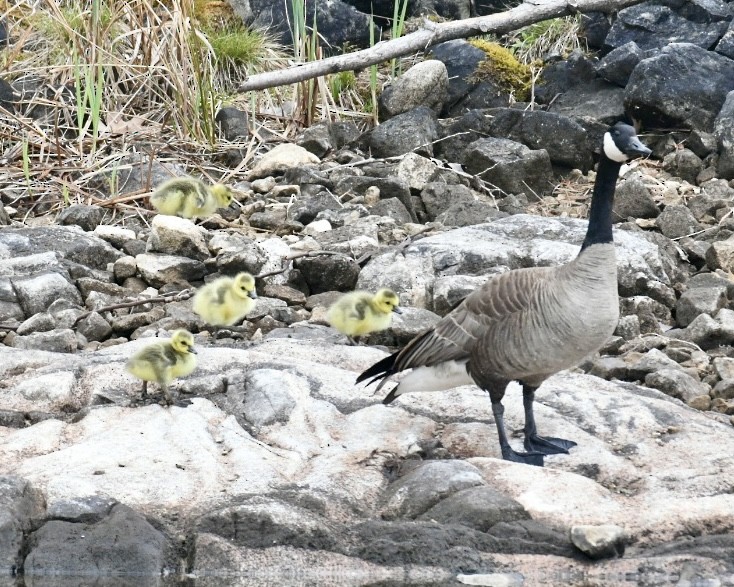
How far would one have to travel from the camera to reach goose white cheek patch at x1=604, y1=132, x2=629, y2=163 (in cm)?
590

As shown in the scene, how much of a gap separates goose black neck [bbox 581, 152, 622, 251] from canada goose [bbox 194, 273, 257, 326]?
7.35ft

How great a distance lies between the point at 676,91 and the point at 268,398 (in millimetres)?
7162

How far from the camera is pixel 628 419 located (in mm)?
5992

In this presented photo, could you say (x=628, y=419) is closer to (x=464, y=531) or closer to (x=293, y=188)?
(x=464, y=531)

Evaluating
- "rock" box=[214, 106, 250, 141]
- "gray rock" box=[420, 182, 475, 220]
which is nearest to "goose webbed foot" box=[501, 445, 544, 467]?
"gray rock" box=[420, 182, 475, 220]

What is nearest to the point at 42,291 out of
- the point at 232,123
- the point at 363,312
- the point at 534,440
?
the point at 363,312

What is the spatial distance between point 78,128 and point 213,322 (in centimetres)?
447

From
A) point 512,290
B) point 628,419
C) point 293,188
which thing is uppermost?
point 512,290

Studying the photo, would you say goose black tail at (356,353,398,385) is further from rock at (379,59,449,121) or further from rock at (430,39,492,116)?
rock at (430,39,492,116)

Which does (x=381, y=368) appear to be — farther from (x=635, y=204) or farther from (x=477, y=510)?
(x=635, y=204)

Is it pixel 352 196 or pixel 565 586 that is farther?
pixel 352 196

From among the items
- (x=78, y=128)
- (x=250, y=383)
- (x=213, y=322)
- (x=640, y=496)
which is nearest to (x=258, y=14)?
(x=78, y=128)

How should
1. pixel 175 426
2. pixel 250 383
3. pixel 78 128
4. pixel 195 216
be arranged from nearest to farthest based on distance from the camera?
pixel 175 426 → pixel 250 383 → pixel 195 216 → pixel 78 128

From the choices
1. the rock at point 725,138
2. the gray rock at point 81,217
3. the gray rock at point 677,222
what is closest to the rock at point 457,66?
the rock at point 725,138
